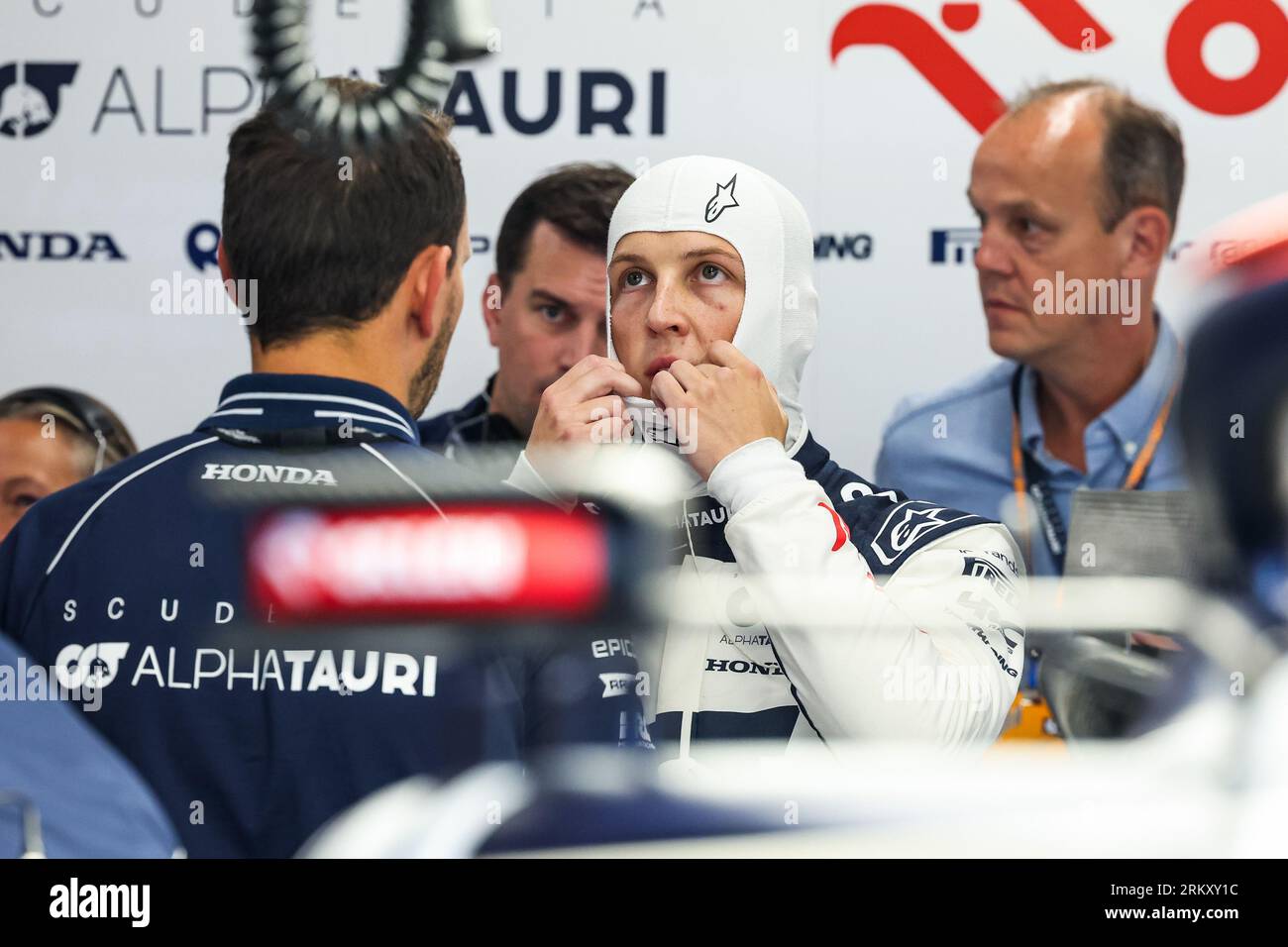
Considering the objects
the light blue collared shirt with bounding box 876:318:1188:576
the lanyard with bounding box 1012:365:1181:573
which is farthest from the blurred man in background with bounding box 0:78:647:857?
the lanyard with bounding box 1012:365:1181:573

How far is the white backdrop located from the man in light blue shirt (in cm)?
4

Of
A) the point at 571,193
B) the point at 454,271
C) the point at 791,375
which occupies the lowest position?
the point at 791,375

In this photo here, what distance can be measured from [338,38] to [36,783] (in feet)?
4.21

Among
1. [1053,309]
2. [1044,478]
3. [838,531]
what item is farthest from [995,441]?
[838,531]

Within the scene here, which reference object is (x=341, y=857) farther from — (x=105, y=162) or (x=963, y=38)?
(x=963, y=38)

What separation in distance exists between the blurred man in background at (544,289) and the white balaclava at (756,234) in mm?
80

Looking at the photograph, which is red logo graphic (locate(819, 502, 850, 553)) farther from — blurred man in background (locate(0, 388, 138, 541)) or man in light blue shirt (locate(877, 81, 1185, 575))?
blurred man in background (locate(0, 388, 138, 541))

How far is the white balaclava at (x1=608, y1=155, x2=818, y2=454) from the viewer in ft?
7.60

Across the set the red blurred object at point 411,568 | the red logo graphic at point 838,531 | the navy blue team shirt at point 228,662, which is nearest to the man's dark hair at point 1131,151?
the red logo graphic at point 838,531

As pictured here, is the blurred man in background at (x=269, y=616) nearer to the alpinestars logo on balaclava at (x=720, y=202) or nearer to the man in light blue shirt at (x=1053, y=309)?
the alpinestars logo on balaclava at (x=720, y=202)

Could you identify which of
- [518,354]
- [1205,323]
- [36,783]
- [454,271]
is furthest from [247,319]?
[1205,323]

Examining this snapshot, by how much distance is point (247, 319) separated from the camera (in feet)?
7.17

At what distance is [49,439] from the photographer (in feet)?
7.90

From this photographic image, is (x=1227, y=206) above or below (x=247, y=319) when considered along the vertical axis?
above
